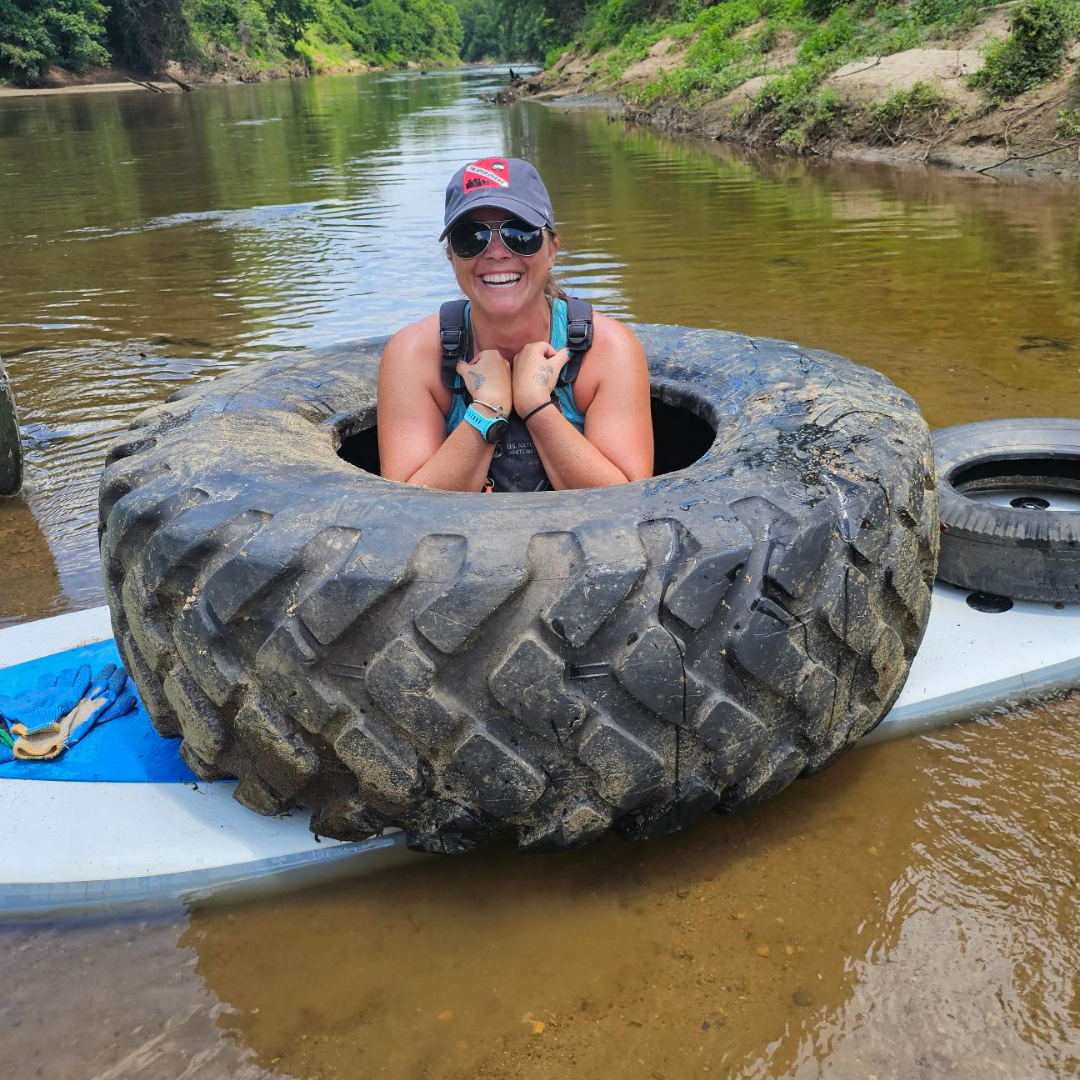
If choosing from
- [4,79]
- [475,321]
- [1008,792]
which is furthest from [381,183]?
[4,79]

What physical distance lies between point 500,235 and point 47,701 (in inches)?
66.7

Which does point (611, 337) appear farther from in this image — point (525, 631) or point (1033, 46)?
point (1033, 46)

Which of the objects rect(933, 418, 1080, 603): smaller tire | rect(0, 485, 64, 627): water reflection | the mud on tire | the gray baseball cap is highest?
the gray baseball cap

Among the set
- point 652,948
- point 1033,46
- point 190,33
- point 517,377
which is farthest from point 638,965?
point 190,33

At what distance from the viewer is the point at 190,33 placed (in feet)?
181

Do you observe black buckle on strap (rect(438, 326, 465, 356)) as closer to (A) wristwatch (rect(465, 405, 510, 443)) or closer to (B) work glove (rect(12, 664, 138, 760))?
(A) wristwatch (rect(465, 405, 510, 443))

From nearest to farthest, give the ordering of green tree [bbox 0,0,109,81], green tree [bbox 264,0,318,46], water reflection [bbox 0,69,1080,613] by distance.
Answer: water reflection [bbox 0,69,1080,613], green tree [bbox 0,0,109,81], green tree [bbox 264,0,318,46]

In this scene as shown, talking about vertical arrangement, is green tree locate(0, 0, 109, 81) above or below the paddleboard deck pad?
above

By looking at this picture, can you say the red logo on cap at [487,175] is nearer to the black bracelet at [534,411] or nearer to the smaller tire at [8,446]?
the black bracelet at [534,411]

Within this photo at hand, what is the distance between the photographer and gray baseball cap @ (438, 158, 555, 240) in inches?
93.7

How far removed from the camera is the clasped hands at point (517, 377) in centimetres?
251

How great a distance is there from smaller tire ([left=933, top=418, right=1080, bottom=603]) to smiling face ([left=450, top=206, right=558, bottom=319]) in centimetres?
142

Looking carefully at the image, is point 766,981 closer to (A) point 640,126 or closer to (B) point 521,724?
(B) point 521,724

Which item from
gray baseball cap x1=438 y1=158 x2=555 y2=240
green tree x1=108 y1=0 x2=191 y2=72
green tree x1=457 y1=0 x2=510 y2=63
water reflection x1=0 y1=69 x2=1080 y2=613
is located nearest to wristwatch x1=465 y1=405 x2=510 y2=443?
gray baseball cap x1=438 y1=158 x2=555 y2=240
